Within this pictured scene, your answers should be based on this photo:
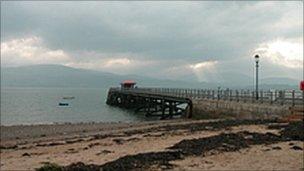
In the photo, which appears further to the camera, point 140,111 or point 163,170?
point 140,111

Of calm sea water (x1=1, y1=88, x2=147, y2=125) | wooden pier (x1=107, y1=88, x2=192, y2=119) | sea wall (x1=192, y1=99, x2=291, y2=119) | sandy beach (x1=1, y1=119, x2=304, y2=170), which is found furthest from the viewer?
calm sea water (x1=1, y1=88, x2=147, y2=125)

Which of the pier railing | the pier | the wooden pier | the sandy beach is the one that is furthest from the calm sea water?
the sandy beach

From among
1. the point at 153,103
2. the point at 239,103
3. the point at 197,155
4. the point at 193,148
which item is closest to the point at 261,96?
the point at 239,103

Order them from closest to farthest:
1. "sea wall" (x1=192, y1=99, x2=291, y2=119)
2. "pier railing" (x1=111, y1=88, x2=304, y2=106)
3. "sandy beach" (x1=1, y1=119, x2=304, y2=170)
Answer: "sandy beach" (x1=1, y1=119, x2=304, y2=170), "sea wall" (x1=192, y1=99, x2=291, y2=119), "pier railing" (x1=111, y1=88, x2=304, y2=106)

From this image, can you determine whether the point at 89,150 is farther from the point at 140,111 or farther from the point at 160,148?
the point at 140,111

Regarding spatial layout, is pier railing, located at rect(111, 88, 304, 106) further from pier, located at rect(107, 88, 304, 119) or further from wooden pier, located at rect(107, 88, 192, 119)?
wooden pier, located at rect(107, 88, 192, 119)

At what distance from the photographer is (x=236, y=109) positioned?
32906 millimetres

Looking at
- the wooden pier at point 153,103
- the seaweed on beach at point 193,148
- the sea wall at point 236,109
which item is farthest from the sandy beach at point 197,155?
the wooden pier at point 153,103

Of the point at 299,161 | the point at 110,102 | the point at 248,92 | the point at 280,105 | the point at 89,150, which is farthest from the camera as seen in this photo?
the point at 110,102

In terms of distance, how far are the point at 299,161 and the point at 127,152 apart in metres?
5.86

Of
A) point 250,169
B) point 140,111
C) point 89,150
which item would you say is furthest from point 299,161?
point 140,111

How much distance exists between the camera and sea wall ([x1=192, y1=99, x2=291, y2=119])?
90.5ft

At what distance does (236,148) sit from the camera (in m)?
15.3

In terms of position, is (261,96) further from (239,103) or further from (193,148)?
(193,148)
